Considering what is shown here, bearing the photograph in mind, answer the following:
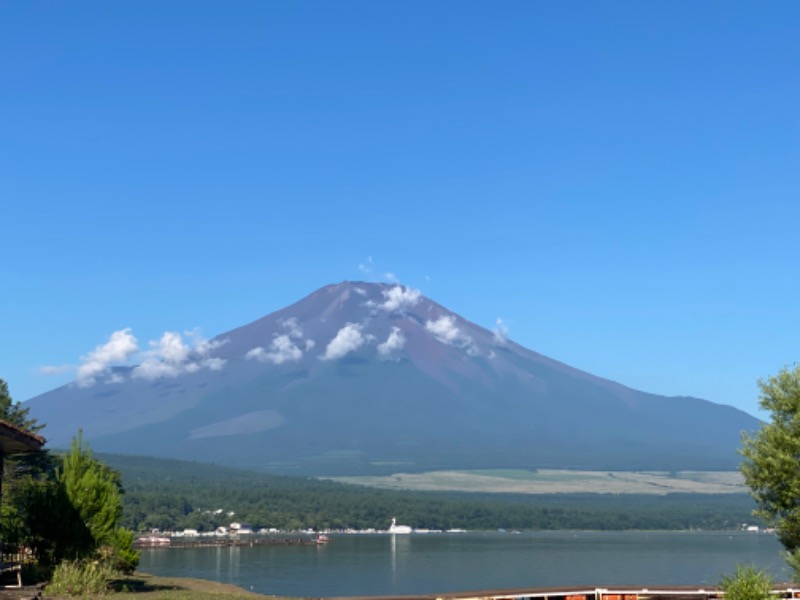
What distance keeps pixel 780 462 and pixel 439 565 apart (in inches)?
3535

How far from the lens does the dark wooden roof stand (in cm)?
3438

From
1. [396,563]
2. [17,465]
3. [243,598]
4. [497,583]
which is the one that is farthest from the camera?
[396,563]

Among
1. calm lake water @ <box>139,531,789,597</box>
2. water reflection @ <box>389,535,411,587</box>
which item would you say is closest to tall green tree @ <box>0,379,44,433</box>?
calm lake water @ <box>139,531,789,597</box>

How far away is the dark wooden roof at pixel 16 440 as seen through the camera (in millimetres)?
34375

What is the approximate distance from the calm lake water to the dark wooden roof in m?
43.4

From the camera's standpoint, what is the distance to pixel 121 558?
171 feet

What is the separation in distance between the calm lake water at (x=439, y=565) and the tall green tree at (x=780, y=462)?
35.0m

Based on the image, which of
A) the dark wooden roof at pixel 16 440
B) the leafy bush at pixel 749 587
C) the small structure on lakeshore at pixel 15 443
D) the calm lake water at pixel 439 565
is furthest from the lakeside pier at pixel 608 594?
the calm lake water at pixel 439 565

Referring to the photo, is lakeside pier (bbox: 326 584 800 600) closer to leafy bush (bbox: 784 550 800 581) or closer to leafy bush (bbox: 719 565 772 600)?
leafy bush (bbox: 784 550 800 581)

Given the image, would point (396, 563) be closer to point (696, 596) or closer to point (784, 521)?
point (696, 596)

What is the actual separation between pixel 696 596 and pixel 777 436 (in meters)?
13.7

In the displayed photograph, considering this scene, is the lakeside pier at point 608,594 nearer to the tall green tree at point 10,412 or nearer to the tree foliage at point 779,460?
the tree foliage at point 779,460

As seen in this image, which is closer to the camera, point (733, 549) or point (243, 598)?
point (243, 598)

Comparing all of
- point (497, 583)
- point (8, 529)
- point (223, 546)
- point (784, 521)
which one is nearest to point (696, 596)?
point (784, 521)
